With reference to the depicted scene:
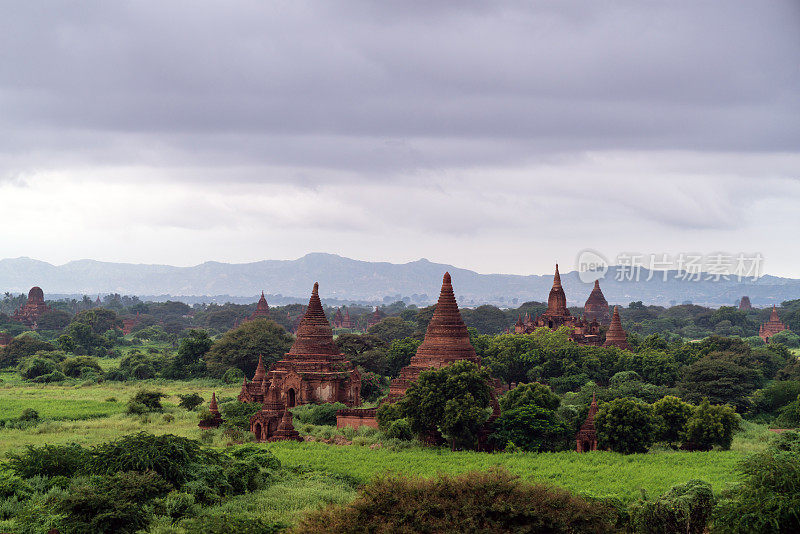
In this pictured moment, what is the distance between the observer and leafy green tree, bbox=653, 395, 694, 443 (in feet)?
146

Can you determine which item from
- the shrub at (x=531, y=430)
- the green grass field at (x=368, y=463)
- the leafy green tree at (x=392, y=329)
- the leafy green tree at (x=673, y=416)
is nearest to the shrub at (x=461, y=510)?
the green grass field at (x=368, y=463)

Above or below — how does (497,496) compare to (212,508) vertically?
above

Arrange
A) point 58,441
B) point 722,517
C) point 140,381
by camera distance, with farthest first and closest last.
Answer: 1. point 140,381
2. point 58,441
3. point 722,517

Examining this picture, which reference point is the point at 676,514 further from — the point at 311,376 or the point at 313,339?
the point at 313,339

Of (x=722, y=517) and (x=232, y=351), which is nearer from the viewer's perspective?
(x=722, y=517)

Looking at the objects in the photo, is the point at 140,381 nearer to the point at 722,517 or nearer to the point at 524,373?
the point at 524,373

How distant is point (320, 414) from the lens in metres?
51.4

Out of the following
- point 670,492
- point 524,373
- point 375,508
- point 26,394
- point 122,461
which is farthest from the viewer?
point 524,373

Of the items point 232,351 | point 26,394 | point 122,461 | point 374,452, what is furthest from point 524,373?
point 122,461

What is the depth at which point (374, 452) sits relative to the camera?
41812mm

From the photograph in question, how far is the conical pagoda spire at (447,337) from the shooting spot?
55.6 meters

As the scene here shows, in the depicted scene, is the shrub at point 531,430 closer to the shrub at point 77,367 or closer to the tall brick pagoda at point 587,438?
the tall brick pagoda at point 587,438

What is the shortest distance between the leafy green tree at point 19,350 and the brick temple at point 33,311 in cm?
5629

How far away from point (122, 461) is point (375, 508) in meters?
12.6
